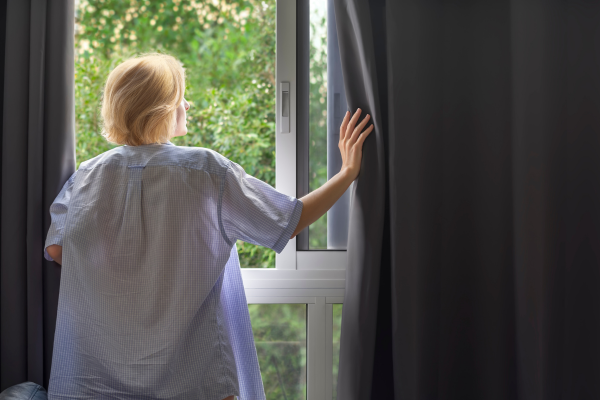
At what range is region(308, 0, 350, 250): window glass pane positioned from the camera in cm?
151

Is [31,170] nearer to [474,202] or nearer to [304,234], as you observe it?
[304,234]

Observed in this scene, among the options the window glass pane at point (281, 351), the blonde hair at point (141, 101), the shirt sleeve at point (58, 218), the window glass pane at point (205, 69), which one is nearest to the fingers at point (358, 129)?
the blonde hair at point (141, 101)

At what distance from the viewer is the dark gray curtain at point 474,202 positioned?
124cm

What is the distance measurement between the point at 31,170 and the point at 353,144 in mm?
976

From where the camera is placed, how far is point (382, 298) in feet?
4.38

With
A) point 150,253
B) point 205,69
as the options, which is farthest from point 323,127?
point 205,69

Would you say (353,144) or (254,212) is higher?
(353,144)

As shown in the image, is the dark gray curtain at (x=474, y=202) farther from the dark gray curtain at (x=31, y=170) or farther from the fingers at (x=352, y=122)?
the dark gray curtain at (x=31, y=170)

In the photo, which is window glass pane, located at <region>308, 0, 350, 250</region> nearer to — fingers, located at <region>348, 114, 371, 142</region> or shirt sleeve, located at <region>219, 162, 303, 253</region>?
fingers, located at <region>348, 114, 371, 142</region>

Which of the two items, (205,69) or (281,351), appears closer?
(281,351)

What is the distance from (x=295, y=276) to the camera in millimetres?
1494

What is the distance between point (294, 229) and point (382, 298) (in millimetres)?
416

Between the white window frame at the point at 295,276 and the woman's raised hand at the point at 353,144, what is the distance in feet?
0.90

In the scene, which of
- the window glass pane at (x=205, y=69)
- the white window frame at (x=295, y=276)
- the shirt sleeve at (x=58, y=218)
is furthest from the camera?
the window glass pane at (x=205, y=69)
